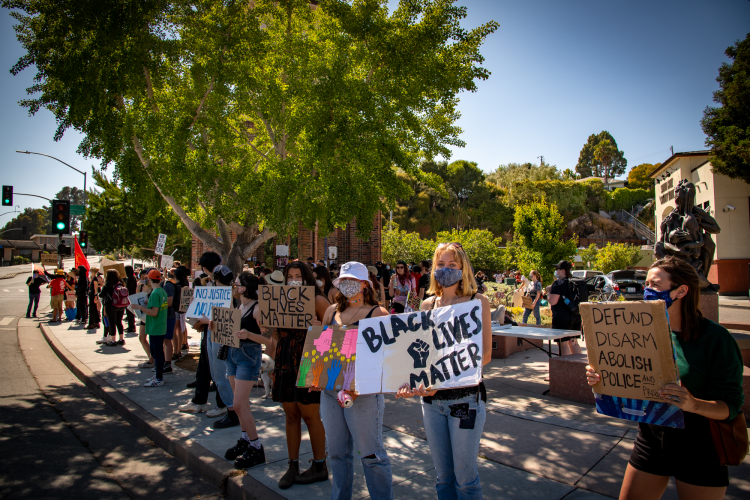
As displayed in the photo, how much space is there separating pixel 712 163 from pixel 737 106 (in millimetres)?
3756

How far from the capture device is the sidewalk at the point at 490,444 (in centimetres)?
386

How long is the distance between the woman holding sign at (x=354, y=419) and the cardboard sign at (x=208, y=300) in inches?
85.3

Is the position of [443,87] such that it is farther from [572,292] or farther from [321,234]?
[572,292]

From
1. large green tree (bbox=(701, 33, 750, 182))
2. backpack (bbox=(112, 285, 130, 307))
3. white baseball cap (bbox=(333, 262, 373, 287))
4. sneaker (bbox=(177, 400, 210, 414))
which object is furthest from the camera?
large green tree (bbox=(701, 33, 750, 182))

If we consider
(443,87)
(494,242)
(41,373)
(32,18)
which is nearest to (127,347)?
(41,373)

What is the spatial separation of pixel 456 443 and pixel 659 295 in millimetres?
1502

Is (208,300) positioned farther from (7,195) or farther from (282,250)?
(7,195)

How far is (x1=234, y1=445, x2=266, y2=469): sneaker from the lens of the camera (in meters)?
4.30

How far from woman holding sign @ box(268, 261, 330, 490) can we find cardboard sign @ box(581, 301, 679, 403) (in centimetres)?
A: 229

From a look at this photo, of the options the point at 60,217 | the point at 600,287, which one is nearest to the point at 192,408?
the point at 60,217

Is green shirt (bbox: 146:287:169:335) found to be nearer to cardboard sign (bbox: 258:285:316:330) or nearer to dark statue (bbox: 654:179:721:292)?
cardboard sign (bbox: 258:285:316:330)

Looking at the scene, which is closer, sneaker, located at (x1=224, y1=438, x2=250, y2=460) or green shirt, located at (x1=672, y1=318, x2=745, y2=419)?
green shirt, located at (x1=672, y1=318, x2=745, y2=419)

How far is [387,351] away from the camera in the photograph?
10.0 feet

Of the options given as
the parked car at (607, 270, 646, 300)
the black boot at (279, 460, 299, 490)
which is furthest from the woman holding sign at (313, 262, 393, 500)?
the parked car at (607, 270, 646, 300)
